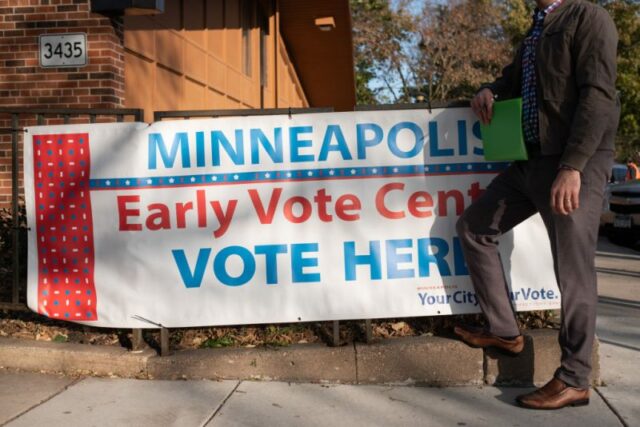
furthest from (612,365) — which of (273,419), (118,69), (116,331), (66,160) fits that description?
(118,69)

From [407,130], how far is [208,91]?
7.91 metres

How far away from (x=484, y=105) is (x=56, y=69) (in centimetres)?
455

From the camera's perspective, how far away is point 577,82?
3619 millimetres

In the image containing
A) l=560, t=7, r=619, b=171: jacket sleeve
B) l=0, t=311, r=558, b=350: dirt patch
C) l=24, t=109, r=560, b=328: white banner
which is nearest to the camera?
l=560, t=7, r=619, b=171: jacket sleeve

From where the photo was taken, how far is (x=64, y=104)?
6922 millimetres

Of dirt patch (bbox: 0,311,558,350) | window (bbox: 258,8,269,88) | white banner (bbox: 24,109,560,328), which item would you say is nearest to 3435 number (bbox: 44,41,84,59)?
white banner (bbox: 24,109,560,328)

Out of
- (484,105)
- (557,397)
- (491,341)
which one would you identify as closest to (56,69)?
(484,105)

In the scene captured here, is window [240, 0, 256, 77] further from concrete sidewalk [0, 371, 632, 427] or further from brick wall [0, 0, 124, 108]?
concrete sidewalk [0, 371, 632, 427]

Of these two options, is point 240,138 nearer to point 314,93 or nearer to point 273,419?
point 273,419

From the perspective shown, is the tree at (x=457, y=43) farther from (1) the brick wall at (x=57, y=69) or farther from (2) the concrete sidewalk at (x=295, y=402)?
(2) the concrete sidewalk at (x=295, y=402)

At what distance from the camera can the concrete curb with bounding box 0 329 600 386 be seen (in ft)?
14.0

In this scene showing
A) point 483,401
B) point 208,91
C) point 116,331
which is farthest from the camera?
point 208,91

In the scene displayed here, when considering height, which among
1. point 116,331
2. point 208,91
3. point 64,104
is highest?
point 208,91

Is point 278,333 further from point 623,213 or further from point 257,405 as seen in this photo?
point 623,213
